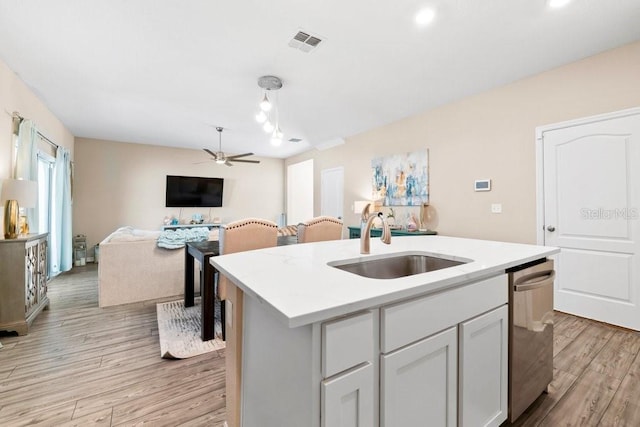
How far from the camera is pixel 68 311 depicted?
3037 mm

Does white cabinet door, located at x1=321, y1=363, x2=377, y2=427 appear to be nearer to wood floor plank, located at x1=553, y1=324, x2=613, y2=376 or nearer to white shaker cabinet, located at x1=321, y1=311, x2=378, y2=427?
white shaker cabinet, located at x1=321, y1=311, x2=378, y2=427

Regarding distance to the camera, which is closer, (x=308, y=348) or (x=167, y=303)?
(x=308, y=348)

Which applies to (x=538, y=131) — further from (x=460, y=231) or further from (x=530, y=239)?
(x=460, y=231)

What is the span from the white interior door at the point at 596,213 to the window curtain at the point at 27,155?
577 centimetres

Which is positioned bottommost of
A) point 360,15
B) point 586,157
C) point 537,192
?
point 537,192

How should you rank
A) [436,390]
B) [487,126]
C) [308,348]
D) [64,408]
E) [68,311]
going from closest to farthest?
1. [308,348]
2. [436,390]
3. [64,408]
4. [68,311]
5. [487,126]

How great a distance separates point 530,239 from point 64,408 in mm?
4220

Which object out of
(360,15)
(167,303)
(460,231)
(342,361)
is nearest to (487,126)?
(460,231)

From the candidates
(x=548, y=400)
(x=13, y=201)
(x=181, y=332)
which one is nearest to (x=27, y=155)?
(x=13, y=201)

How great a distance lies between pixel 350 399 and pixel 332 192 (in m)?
5.70

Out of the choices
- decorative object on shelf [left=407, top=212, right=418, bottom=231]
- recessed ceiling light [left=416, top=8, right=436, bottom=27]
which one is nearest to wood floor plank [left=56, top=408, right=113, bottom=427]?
recessed ceiling light [left=416, top=8, right=436, bottom=27]

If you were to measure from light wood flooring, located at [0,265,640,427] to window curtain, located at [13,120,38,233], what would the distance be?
1.51 m

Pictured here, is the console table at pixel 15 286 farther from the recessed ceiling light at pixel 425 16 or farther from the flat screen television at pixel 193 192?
the flat screen television at pixel 193 192

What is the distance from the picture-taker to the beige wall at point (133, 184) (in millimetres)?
5973
